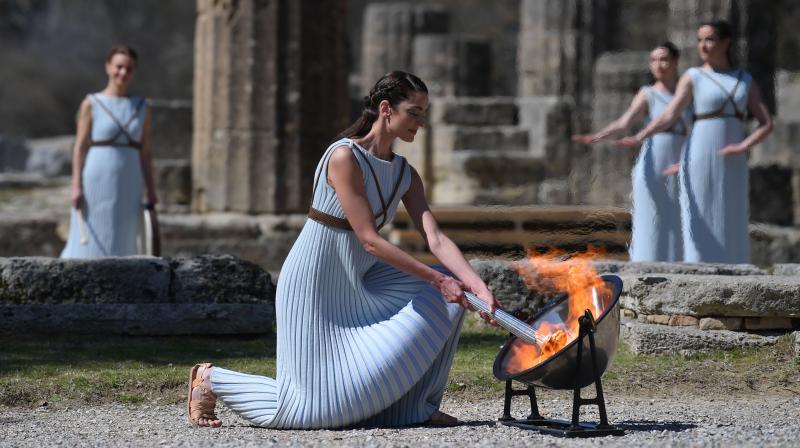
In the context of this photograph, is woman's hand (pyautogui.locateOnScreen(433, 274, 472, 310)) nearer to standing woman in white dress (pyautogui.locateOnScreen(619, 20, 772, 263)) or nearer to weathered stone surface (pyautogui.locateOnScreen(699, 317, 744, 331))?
weathered stone surface (pyautogui.locateOnScreen(699, 317, 744, 331))

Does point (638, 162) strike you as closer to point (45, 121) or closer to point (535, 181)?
point (535, 181)

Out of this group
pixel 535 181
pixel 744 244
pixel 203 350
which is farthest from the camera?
pixel 535 181

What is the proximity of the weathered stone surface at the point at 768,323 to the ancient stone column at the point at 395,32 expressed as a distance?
739 inches

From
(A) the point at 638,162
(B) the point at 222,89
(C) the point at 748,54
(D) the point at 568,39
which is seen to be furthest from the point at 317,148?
(D) the point at 568,39

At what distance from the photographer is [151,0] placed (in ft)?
120

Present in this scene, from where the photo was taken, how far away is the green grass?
697 cm

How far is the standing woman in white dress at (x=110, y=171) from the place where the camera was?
10.2 metres

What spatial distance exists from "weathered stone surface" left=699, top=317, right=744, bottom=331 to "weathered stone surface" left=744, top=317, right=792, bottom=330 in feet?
0.10

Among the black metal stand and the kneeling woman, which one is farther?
the kneeling woman

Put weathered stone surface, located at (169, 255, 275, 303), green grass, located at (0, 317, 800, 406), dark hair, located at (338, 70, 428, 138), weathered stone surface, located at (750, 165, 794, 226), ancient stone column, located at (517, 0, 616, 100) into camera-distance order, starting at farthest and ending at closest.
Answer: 1. ancient stone column, located at (517, 0, 616, 100)
2. weathered stone surface, located at (750, 165, 794, 226)
3. weathered stone surface, located at (169, 255, 275, 303)
4. green grass, located at (0, 317, 800, 406)
5. dark hair, located at (338, 70, 428, 138)

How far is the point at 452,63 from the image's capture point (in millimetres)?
25375

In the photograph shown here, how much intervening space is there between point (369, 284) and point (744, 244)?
4708mm

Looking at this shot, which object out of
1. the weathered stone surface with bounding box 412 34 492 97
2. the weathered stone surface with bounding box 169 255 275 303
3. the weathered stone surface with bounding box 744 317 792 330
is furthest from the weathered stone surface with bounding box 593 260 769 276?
the weathered stone surface with bounding box 412 34 492 97

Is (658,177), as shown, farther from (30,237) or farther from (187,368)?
(30,237)
